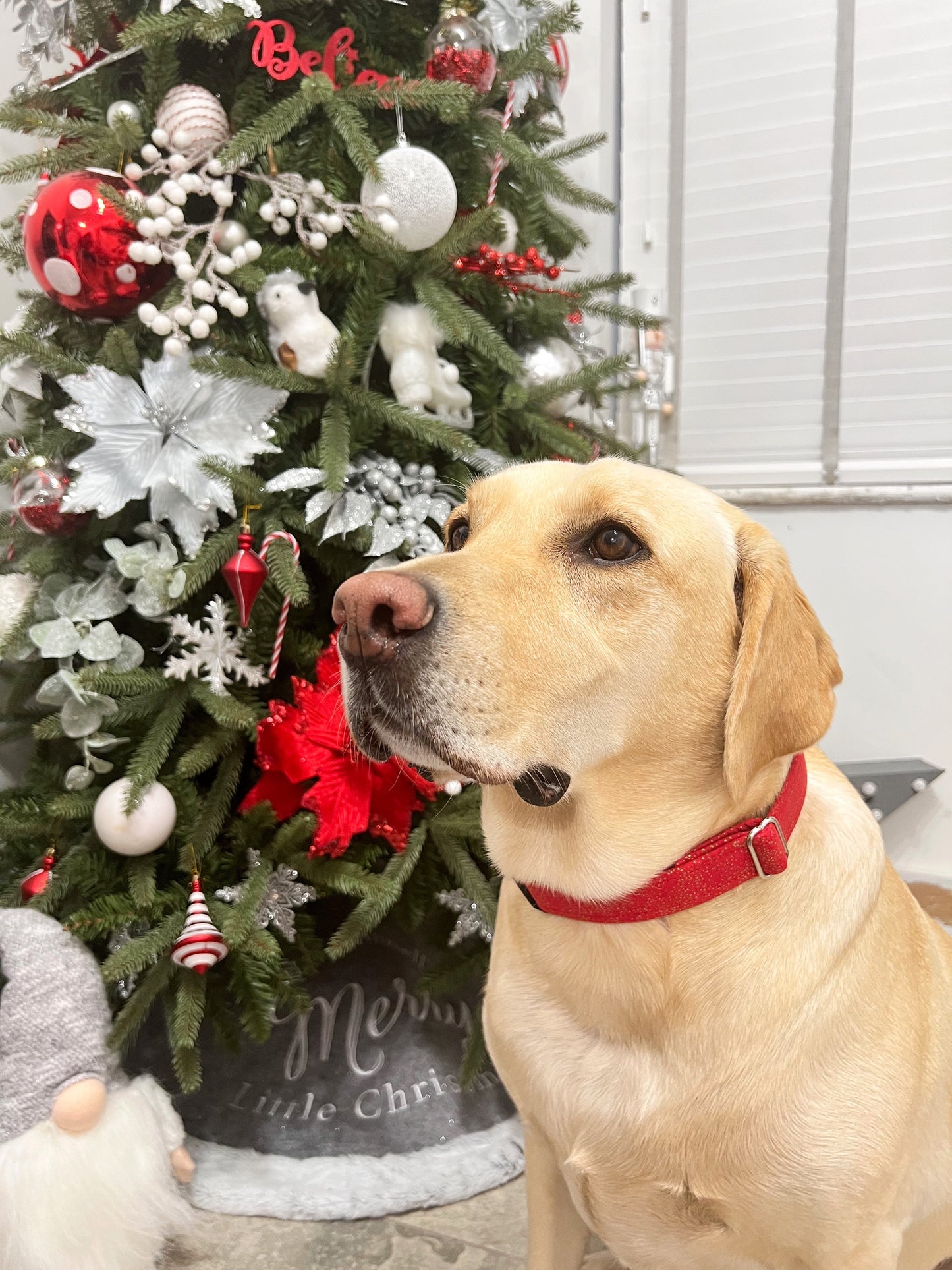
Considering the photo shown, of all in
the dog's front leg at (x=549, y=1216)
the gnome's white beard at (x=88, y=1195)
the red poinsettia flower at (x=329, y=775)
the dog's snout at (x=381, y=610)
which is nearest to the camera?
the dog's snout at (x=381, y=610)

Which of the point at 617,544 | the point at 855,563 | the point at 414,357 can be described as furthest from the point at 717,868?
the point at 855,563

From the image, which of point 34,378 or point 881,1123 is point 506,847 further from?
point 34,378

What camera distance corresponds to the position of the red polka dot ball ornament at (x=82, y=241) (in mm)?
1354

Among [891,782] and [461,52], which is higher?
[461,52]

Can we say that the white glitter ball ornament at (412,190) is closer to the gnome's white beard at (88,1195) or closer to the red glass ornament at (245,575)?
the red glass ornament at (245,575)

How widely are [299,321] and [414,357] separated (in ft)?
0.69

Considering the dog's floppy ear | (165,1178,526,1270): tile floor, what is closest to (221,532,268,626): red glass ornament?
the dog's floppy ear

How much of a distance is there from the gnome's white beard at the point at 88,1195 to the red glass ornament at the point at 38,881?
1.17 ft

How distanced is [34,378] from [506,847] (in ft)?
3.95

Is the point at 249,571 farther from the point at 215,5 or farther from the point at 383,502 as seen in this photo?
the point at 215,5

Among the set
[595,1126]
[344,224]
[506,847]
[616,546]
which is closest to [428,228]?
[344,224]

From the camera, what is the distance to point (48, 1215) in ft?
4.01

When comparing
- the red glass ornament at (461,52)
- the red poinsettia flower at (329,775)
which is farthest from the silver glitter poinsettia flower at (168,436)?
the red glass ornament at (461,52)

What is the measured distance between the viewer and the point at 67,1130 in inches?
49.6
